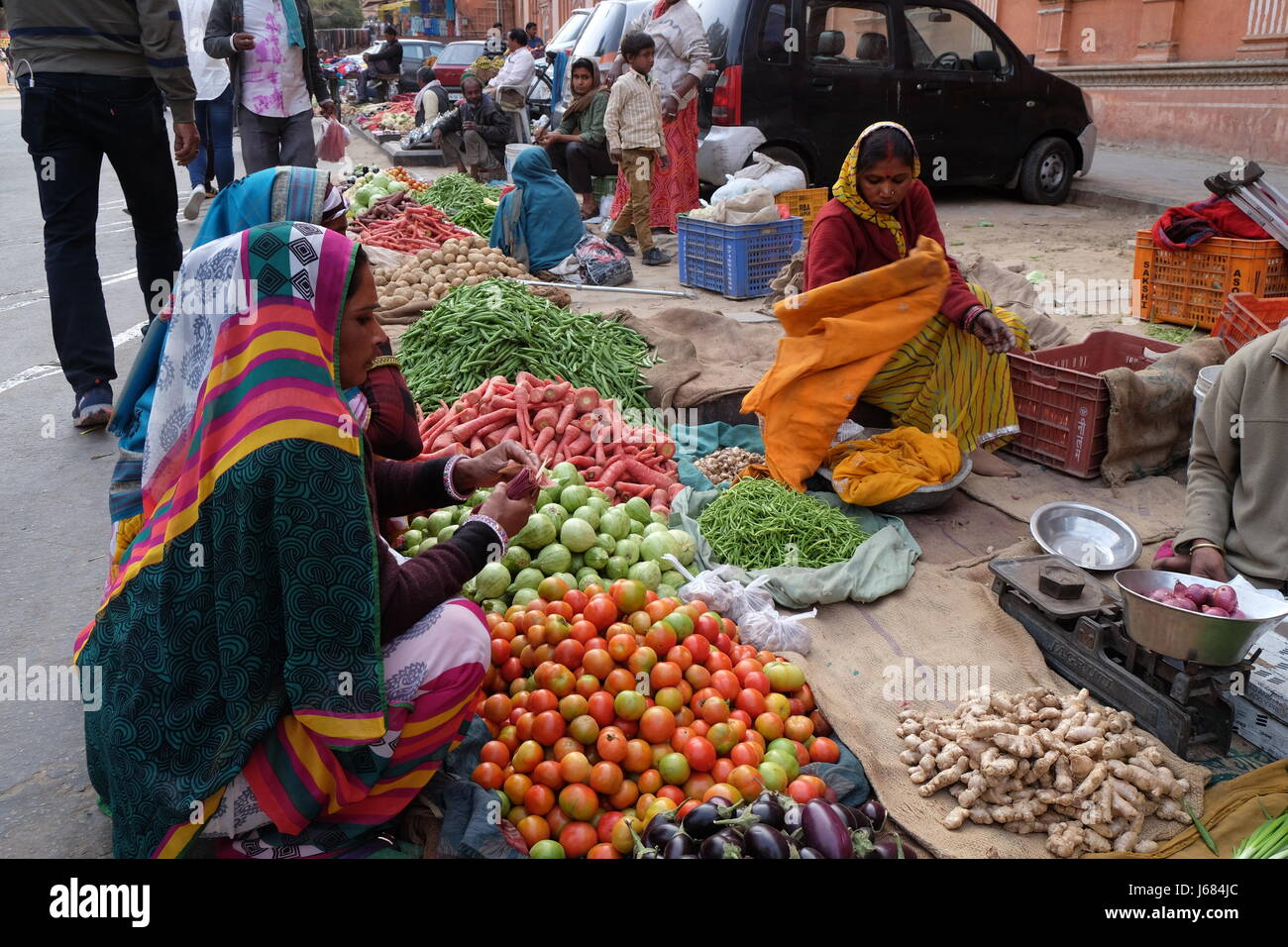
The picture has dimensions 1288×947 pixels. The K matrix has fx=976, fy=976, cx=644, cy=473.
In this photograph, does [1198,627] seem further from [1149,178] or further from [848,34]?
[1149,178]

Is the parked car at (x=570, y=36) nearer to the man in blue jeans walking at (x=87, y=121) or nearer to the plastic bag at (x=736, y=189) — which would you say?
the plastic bag at (x=736, y=189)

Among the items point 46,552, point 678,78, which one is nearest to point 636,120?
point 678,78

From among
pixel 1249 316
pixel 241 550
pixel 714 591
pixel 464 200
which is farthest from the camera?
pixel 464 200

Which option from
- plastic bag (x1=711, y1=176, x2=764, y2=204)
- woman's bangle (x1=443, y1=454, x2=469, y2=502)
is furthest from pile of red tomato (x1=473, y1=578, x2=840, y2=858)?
plastic bag (x1=711, y1=176, x2=764, y2=204)

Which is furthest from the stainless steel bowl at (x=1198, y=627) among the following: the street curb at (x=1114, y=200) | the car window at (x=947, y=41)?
the car window at (x=947, y=41)

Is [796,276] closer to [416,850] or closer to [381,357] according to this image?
[381,357]

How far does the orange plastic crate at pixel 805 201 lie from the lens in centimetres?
770

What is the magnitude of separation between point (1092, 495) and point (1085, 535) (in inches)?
23.2

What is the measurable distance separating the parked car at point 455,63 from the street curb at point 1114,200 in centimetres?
1615

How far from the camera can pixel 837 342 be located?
3.98 metres

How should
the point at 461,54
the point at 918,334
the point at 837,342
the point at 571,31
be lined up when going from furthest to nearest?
the point at 461,54 → the point at 571,31 → the point at 918,334 → the point at 837,342

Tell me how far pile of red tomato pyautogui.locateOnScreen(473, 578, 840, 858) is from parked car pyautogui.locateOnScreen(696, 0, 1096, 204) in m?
7.19

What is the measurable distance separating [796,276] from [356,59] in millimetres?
36381

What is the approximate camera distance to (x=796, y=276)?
6664 mm
